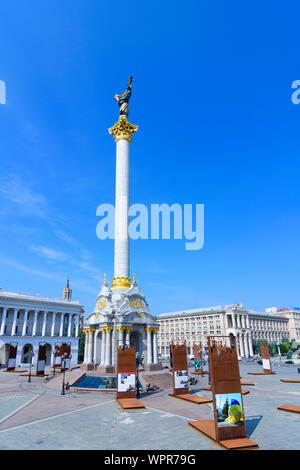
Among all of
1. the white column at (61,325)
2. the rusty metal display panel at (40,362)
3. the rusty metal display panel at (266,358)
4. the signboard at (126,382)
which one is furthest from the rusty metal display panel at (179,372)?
the white column at (61,325)

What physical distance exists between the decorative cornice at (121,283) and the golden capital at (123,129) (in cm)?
2245

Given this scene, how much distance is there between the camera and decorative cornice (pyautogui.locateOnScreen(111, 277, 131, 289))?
41219mm

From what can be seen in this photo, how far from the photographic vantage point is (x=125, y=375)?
997 inches

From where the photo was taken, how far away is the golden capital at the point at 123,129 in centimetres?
4781

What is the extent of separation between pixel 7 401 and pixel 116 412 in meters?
10.9

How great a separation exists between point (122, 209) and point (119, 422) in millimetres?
30039

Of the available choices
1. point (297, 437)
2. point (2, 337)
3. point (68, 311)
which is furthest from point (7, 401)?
point (68, 311)

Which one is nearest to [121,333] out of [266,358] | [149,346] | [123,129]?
[149,346]

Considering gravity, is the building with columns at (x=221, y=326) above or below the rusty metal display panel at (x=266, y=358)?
above

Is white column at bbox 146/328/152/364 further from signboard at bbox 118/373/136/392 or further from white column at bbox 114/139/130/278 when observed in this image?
signboard at bbox 118/373/136/392

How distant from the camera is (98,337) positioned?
1615 inches

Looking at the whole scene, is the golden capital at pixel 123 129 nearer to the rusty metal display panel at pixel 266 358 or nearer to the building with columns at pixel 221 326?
the rusty metal display panel at pixel 266 358

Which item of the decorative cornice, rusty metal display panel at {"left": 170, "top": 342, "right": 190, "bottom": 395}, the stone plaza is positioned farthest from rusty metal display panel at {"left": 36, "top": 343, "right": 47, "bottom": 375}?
rusty metal display panel at {"left": 170, "top": 342, "right": 190, "bottom": 395}
